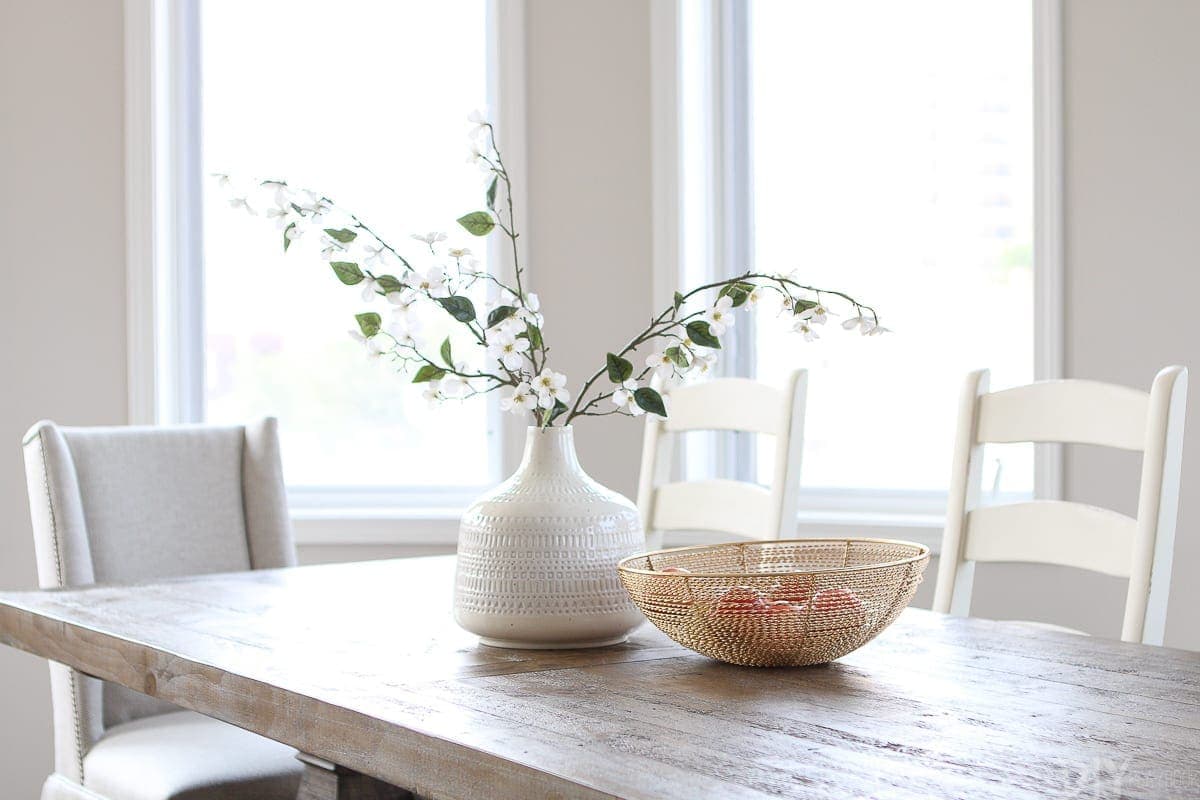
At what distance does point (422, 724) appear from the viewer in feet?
3.53

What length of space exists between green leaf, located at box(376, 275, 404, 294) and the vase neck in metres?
0.21

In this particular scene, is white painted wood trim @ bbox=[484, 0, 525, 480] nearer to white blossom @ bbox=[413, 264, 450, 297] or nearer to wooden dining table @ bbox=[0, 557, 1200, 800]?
wooden dining table @ bbox=[0, 557, 1200, 800]

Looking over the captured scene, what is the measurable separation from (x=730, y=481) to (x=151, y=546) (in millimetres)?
975

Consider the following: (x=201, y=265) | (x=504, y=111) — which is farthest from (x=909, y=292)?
(x=201, y=265)

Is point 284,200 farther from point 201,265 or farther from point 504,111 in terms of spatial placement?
point 201,265

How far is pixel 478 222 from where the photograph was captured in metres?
1.40

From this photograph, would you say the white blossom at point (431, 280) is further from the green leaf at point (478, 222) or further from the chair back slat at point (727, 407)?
the chair back slat at point (727, 407)

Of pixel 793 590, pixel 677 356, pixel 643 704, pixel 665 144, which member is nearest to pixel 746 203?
pixel 665 144

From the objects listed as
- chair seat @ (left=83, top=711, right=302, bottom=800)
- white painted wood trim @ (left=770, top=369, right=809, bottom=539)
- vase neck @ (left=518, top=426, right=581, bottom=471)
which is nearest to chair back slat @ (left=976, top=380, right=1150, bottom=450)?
white painted wood trim @ (left=770, top=369, right=809, bottom=539)

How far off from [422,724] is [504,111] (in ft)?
7.41

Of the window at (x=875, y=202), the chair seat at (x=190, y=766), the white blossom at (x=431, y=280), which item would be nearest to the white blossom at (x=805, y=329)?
the white blossom at (x=431, y=280)

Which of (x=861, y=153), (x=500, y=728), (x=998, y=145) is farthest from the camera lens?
(x=861, y=153)

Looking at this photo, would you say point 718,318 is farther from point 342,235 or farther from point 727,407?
point 727,407

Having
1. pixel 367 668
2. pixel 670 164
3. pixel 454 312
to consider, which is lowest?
pixel 367 668
